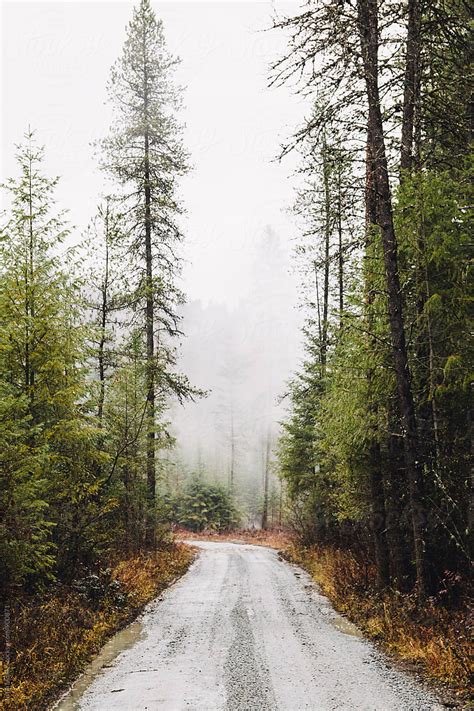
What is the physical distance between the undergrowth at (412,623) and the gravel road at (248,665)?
309mm

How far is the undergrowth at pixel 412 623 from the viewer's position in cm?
683

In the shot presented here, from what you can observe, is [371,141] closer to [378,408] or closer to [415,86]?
[415,86]

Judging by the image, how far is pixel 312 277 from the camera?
23.7 metres

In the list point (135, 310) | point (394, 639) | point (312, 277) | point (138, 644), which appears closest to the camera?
point (394, 639)

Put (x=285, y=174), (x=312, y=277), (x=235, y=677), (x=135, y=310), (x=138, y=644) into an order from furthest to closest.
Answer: (x=312, y=277), (x=135, y=310), (x=285, y=174), (x=138, y=644), (x=235, y=677)

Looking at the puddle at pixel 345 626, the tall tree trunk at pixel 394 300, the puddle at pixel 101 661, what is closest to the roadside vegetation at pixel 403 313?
the tall tree trunk at pixel 394 300

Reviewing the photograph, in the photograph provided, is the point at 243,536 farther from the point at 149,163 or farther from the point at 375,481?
the point at 375,481

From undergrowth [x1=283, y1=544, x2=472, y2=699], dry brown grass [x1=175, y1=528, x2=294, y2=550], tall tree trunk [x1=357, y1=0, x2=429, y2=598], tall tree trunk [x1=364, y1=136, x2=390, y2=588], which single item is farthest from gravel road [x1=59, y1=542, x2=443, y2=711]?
dry brown grass [x1=175, y1=528, x2=294, y2=550]

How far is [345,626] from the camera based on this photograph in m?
10.1

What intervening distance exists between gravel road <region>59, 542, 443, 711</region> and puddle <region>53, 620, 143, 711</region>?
0.03 metres

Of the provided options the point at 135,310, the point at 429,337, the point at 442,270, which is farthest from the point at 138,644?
the point at 135,310

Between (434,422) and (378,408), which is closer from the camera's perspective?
(434,422)

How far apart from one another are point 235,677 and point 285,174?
795 centimetres

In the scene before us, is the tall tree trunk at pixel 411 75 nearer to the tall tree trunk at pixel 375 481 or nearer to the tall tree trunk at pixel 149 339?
the tall tree trunk at pixel 375 481
